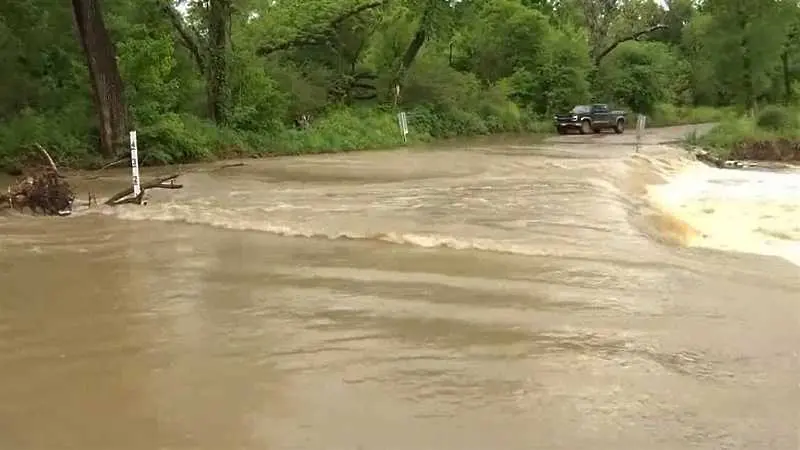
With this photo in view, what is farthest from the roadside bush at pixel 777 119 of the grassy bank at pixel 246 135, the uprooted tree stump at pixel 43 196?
the uprooted tree stump at pixel 43 196

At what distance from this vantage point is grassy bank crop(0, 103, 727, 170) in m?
23.7

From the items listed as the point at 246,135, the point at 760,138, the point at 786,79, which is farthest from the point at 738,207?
the point at 786,79

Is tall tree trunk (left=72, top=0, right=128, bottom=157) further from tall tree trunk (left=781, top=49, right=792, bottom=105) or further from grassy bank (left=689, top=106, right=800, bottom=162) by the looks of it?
tall tree trunk (left=781, top=49, right=792, bottom=105)

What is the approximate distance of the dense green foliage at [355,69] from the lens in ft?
84.3

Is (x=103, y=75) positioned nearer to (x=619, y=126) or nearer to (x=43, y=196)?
(x=43, y=196)

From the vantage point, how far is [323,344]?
7164 mm

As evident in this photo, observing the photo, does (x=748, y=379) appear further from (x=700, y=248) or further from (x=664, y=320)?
(x=700, y=248)

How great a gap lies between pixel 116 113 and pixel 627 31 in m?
52.6

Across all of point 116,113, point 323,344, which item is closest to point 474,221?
point 323,344

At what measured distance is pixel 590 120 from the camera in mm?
43969

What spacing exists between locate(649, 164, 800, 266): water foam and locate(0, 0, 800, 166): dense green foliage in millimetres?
12694

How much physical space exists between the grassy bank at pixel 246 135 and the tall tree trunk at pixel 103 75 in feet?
2.48

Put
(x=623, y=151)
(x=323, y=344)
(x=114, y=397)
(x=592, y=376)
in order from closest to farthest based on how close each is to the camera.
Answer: (x=114, y=397)
(x=592, y=376)
(x=323, y=344)
(x=623, y=151)

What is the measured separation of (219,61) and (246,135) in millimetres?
2476
